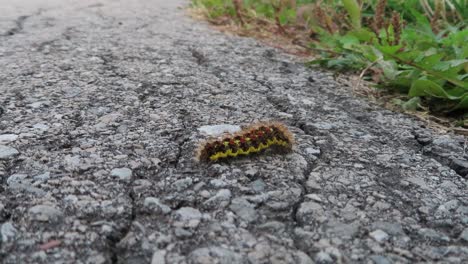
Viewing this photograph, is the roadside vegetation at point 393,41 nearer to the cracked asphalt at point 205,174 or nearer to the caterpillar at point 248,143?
the cracked asphalt at point 205,174

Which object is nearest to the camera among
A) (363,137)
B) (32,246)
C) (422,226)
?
(32,246)

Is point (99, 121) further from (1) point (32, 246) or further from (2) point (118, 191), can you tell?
(1) point (32, 246)

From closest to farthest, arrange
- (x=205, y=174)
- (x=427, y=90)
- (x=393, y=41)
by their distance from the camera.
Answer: (x=205, y=174) → (x=427, y=90) → (x=393, y=41)

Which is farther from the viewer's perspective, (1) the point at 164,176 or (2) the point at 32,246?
(1) the point at 164,176

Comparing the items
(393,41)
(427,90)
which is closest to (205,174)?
(427,90)

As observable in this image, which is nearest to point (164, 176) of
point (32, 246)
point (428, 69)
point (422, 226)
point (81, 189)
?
point (81, 189)

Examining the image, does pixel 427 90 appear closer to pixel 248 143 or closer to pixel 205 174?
pixel 248 143
